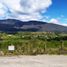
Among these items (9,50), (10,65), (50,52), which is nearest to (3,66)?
(10,65)

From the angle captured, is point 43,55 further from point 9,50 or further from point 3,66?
point 3,66

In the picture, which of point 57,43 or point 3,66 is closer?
point 3,66

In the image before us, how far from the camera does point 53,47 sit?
26.2 m

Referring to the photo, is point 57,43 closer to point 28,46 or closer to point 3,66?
point 28,46

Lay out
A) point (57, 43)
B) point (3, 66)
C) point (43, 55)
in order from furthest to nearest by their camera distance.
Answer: point (57, 43) → point (43, 55) → point (3, 66)

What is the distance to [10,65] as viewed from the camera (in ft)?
60.0

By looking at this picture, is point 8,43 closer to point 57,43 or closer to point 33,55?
point 33,55

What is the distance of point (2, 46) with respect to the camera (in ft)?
85.1

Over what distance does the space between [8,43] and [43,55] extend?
429 cm

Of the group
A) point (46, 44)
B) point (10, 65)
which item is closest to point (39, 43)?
point (46, 44)

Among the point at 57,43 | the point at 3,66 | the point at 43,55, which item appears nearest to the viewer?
the point at 3,66

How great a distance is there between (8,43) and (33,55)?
3298mm

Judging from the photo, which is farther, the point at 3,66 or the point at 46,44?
the point at 46,44

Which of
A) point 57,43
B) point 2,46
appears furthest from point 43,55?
point 2,46
